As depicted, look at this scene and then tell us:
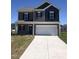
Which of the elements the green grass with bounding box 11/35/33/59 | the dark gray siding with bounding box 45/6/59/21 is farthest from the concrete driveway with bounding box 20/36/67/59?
the dark gray siding with bounding box 45/6/59/21

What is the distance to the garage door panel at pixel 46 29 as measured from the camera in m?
33.4

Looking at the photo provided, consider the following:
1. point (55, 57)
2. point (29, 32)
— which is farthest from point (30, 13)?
point (55, 57)

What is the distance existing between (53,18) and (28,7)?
5.20 metres

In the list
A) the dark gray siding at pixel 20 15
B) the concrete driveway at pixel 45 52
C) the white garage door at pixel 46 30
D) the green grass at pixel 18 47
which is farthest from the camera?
the dark gray siding at pixel 20 15

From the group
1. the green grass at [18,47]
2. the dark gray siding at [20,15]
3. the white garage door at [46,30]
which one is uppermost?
the dark gray siding at [20,15]

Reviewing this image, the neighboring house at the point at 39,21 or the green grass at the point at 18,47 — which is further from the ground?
the neighboring house at the point at 39,21

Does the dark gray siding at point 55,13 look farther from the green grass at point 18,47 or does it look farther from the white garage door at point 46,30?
the green grass at point 18,47

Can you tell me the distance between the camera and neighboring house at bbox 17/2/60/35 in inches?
1316

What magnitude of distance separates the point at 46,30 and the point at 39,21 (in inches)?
78.3

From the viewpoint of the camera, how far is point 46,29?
33.5 meters

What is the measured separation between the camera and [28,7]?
1405 inches

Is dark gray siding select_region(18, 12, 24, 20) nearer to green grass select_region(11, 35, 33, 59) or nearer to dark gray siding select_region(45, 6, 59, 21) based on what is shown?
dark gray siding select_region(45, 6, 59, 21)

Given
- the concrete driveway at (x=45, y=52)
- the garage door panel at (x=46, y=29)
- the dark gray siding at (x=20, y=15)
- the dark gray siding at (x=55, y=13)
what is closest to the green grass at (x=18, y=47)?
the concrete driveway at (x=45, y=52)
